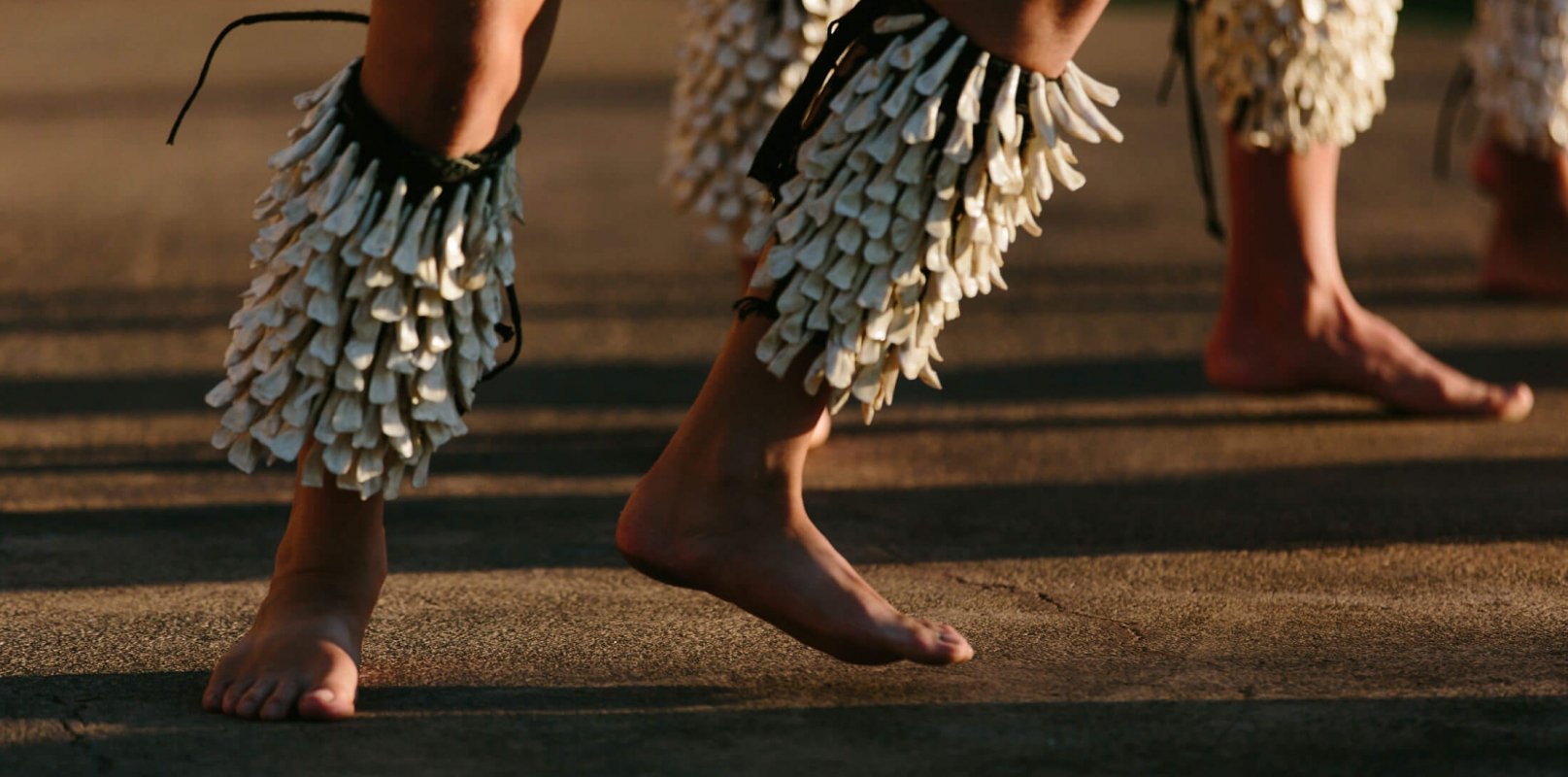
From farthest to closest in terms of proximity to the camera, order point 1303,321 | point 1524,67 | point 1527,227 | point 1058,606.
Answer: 1. point 1527,227
2. point 1524,67
3. point 1303,321
4. point 1058,606

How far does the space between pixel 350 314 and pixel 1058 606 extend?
79cm

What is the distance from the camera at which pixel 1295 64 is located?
2783 millimetres

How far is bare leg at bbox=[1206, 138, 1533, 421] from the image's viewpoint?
285cm

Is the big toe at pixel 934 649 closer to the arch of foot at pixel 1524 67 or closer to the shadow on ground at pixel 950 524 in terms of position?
the shadow on ground at pixel 950 524

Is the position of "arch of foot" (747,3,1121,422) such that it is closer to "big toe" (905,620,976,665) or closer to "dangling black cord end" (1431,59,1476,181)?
"big toe" (905,620,976,665)

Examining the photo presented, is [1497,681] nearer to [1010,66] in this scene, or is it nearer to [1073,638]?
[1073,638]

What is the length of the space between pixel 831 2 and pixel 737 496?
951 mm

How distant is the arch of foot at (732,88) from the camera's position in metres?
2.53

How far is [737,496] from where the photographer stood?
1780 millimetres

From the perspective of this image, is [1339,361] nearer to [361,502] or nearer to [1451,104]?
[1451,104]

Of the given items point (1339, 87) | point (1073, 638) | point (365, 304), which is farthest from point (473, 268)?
point (1339, 87)

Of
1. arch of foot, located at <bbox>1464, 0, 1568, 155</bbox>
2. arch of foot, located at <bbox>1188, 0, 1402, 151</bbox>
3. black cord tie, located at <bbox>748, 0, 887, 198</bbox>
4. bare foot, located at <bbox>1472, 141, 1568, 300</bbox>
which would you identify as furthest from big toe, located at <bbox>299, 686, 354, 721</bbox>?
bare foot, located at <bbox>1472, 141, 1568, 300</bbox>

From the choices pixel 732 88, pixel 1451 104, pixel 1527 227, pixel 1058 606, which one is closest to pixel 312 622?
pixel 1058 606

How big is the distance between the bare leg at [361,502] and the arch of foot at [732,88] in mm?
810
